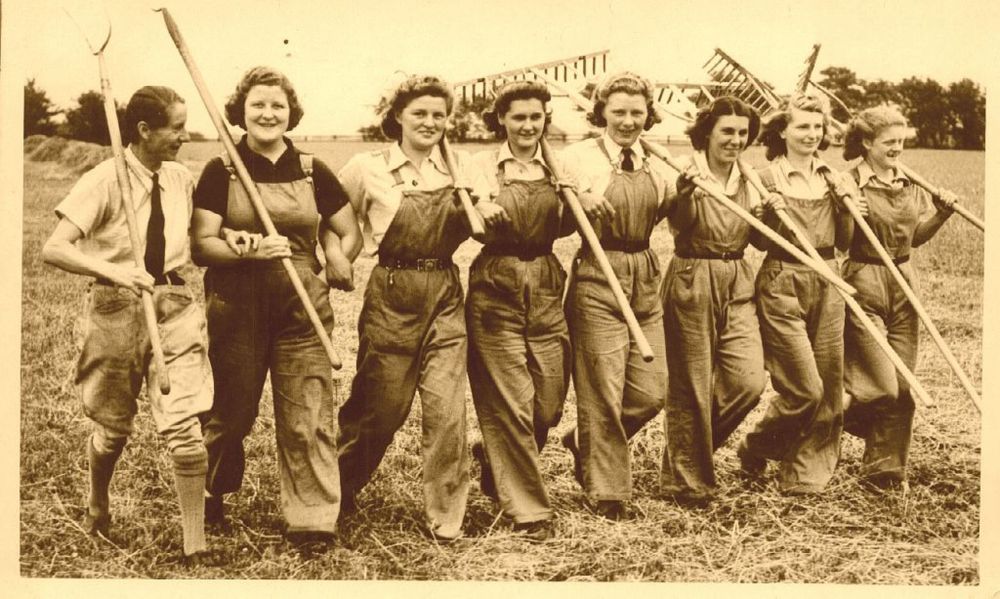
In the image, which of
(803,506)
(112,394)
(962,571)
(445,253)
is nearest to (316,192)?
(445,253)

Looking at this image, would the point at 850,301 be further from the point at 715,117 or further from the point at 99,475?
the point at 99,475

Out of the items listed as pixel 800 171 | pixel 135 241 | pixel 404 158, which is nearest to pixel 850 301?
pixel 800 171

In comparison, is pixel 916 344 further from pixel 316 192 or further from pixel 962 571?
pixel 316 192

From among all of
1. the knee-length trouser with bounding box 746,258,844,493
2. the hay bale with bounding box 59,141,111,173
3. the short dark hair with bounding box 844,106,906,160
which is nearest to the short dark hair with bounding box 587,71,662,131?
the knee-length trouser with bounding box 746,258,844,493

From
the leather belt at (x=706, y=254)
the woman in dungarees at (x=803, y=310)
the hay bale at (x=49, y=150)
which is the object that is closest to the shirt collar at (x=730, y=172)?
the woman in dungarees at (x=803, y=310)

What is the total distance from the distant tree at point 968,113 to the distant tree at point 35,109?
4.62 metres

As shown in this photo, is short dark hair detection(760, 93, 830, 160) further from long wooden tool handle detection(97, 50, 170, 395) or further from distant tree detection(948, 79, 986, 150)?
long wooden tool handle detection(97, 50, 170, 395)

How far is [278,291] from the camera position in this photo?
513 cm

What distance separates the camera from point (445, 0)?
19.7 ft

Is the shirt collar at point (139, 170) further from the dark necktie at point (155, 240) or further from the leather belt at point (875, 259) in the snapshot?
the leather belt at point (875, 259)

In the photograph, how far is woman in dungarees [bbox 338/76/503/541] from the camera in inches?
205

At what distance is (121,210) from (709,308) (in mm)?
2704

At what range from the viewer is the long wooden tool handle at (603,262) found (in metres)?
5.17

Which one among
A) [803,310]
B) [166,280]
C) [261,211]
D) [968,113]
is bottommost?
[803,310]
